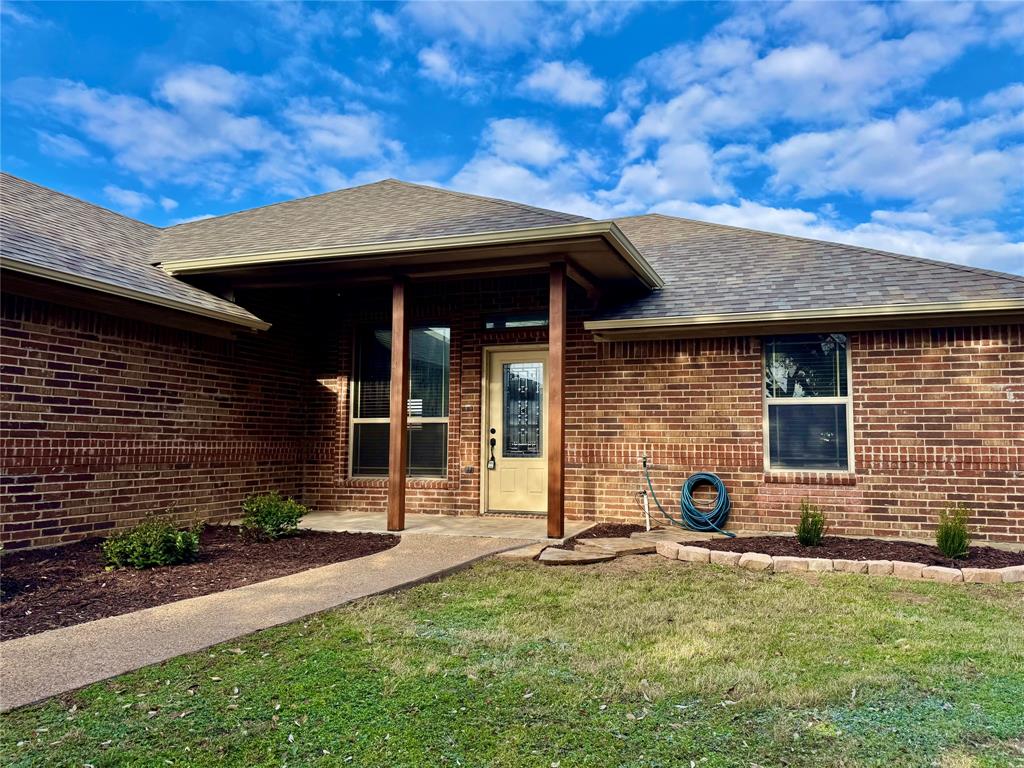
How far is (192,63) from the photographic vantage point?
1157 cm

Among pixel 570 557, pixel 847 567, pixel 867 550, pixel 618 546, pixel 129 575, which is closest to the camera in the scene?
pixel 129 575

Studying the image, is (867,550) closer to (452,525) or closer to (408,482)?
(452,525)

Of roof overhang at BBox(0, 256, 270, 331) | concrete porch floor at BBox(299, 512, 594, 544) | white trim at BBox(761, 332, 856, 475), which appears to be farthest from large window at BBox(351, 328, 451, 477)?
white trim at BBox(761, 332, 856, 475)

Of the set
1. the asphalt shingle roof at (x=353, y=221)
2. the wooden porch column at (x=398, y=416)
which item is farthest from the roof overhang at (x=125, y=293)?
the wooden porch column at (x=398, y=416)

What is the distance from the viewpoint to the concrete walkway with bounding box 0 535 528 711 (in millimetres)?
3062

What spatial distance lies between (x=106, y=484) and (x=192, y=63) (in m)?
8.32

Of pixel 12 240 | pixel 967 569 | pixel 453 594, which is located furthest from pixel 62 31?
pixel 967 569

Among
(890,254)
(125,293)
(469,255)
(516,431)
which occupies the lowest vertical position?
(516,431)

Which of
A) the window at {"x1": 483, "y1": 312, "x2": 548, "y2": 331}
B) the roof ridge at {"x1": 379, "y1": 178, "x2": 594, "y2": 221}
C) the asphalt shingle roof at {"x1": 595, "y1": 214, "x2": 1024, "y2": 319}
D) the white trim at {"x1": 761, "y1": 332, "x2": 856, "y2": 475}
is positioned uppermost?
the roof ridge at {"x1": 379, "y1": 178, "x2": 594, "y2": 221}

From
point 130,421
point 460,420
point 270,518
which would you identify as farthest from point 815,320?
point 130,421

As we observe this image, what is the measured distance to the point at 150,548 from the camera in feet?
18.2

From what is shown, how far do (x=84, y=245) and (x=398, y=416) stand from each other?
13.7 feet

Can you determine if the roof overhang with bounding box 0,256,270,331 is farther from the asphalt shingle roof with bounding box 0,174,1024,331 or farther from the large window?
the large window

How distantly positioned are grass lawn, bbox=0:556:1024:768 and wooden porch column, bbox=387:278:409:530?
9.42 ft
